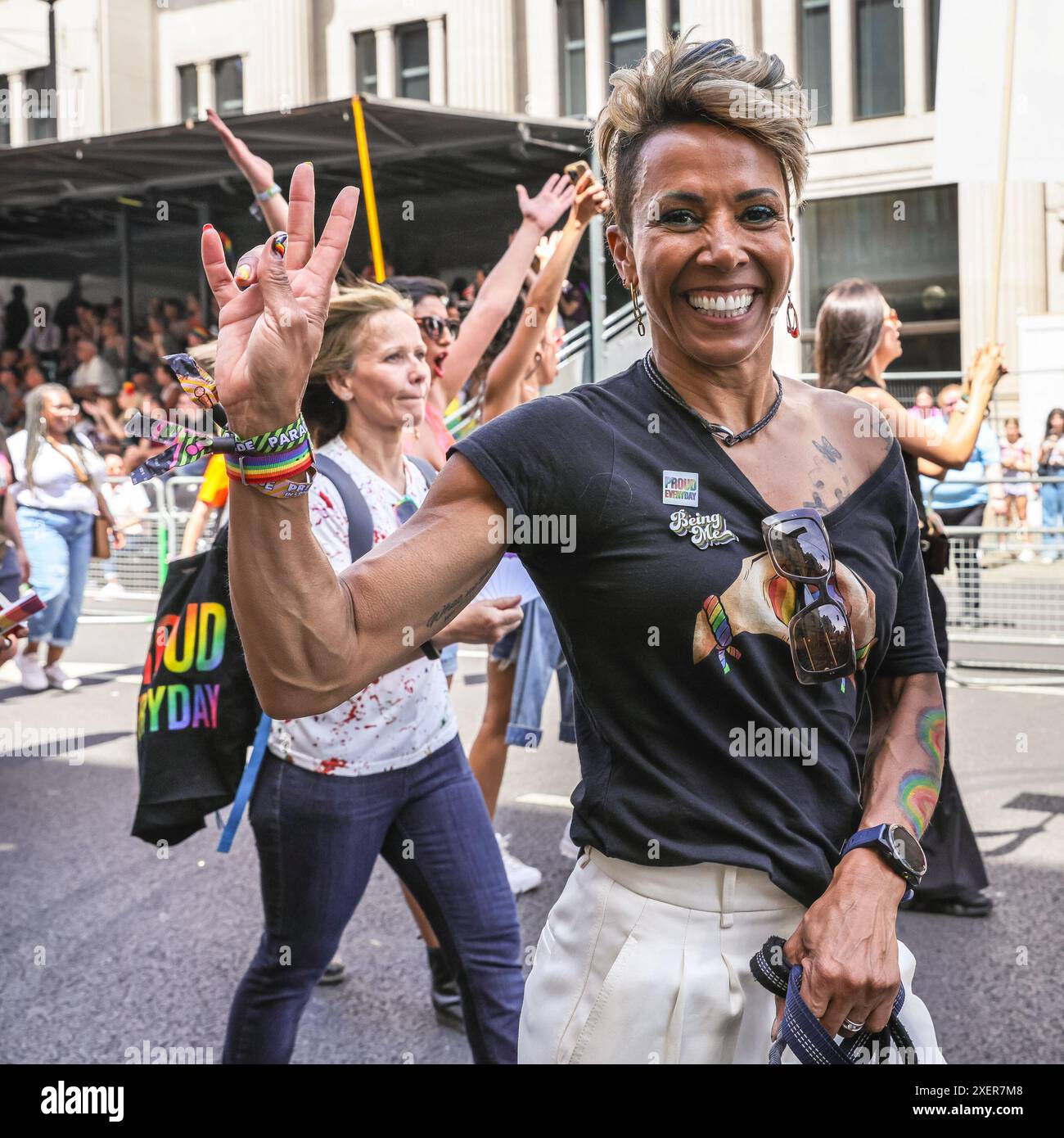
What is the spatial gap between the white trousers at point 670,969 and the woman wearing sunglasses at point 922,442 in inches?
113

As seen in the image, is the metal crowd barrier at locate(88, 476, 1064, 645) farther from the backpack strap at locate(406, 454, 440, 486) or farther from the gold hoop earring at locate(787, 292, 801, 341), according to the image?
the gold hoop earring at locate(787, 292, 801, 341)

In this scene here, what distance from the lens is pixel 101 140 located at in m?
14.4

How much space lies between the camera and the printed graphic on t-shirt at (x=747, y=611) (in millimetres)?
1656

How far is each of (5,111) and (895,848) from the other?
3248 centimetres

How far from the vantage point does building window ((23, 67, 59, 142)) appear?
2912 centimetres

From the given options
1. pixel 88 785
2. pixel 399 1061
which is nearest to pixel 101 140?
pixel 88 785

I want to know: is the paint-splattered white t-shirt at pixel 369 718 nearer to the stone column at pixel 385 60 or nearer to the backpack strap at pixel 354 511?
the backpack strap at pixel 354 511

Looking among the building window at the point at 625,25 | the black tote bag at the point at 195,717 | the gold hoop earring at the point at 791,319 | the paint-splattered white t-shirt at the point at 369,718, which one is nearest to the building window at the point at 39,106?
the building window at the point at 625,25

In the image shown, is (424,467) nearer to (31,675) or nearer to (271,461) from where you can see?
(271,461)

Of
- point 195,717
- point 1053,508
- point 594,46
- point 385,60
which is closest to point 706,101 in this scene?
point 195,717

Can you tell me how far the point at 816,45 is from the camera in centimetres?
2205

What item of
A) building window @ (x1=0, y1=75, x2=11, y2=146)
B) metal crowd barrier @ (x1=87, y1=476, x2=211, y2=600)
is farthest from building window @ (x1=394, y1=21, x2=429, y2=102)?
metal crowd barrier @ (x1=87, y1=476, x2=211, y2=600)
